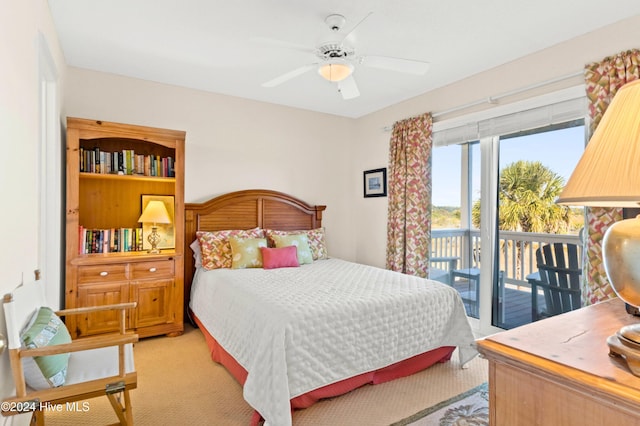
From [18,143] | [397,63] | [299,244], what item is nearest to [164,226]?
[299,244]

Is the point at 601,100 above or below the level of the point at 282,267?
above

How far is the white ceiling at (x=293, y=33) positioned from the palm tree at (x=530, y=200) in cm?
101

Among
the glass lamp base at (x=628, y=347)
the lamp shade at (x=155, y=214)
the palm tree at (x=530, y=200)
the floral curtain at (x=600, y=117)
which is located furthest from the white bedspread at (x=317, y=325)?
the glass lamp base at (x=628, y=347)

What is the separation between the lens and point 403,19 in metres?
2.40

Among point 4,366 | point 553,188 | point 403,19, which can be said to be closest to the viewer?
point 4,366

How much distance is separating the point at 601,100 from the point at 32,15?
358cm

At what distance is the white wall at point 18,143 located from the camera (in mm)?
1395

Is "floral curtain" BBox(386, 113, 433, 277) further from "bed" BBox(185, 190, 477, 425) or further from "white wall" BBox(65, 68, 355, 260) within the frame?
"white wall" BBox(65, 68, 355, 260)

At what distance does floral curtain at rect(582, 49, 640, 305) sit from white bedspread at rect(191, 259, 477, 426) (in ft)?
3.00

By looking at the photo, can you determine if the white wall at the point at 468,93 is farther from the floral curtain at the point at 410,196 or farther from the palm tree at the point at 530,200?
the palm tree at the point at 530,200

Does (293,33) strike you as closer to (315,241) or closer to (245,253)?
(245,253)

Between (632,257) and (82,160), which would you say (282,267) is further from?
(632,257)

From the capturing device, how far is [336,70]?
95.3 inches

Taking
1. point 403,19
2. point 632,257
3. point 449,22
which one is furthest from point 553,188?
point 632,257
